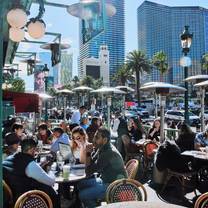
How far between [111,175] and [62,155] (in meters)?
1.48

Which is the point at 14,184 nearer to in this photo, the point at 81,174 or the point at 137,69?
the point at 81,174

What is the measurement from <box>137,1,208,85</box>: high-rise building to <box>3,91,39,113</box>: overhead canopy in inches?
2431

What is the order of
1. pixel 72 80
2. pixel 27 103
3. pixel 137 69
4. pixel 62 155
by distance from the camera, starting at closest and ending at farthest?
pixel 62 155 → pixel 27 103 → pixel 137 69 → pixel 72 80

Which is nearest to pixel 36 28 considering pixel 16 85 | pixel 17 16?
pixel 17 16

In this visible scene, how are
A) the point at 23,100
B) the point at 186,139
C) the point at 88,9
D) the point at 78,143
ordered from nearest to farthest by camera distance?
1. the point at 88,9
2. the point at 78,143
3. the point at 186,139
4. the point at 23,100

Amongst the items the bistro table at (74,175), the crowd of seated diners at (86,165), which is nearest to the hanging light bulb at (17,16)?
the crowd of seated diners at (86,165)

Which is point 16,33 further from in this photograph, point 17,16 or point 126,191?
point 126,191

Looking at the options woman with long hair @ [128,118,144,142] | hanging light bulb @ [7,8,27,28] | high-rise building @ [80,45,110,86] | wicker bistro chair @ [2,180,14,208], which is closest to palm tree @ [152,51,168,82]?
woman with long hair @ [128,118,144,142]

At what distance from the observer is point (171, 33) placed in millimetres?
101000

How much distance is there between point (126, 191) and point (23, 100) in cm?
660

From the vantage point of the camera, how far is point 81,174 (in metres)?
5.77

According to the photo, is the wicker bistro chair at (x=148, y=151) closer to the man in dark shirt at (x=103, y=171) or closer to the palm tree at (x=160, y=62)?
the man in dark shirt at (x=103, y=171)

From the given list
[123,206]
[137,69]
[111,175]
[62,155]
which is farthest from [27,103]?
[137,69]

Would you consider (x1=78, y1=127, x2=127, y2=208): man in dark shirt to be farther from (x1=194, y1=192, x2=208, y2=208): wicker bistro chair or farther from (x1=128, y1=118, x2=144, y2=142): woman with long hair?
(x1=128, y1=118, x2=144, y2=142): woman with long hair
